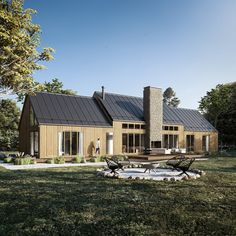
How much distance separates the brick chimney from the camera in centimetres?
2627

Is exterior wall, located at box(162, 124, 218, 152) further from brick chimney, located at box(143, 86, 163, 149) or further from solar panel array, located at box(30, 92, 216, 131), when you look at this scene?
brick chimney, located at box(143, 86, 163, 149)

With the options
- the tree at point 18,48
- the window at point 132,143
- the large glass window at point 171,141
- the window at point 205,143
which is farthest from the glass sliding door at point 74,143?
the window at point 205,143

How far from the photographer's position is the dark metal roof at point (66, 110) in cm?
2123

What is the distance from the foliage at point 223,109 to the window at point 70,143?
24438 mm

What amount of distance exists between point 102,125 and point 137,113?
5.15m

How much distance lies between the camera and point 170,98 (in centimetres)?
9006

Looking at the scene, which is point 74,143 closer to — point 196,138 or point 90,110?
point 90,110

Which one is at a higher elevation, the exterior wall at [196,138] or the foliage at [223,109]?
the foliage at [223,109]

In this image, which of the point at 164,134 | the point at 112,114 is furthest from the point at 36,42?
the point at 164,134

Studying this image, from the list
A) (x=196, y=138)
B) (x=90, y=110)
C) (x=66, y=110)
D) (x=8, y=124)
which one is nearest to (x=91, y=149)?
(x=90, y=110)

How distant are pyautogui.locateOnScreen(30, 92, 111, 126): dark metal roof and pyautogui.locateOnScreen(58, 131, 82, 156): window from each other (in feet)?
3.22

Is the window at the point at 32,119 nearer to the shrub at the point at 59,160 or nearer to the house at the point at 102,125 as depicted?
the house at the point at 102,125

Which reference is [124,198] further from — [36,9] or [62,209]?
[36,9]

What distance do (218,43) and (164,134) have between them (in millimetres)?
12221
